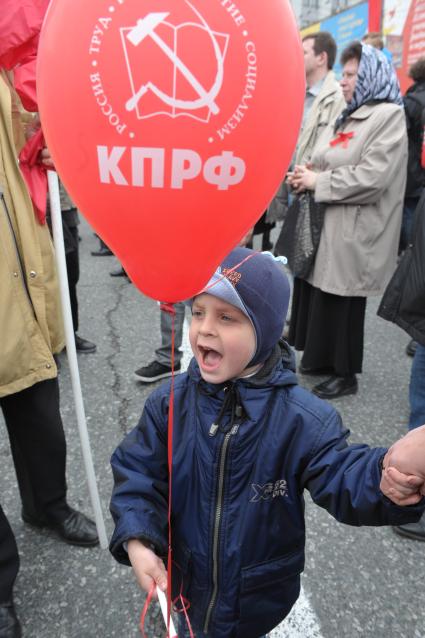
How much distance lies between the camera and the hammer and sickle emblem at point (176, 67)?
76 cm

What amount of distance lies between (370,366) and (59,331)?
7.78 ft

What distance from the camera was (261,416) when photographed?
45.2 inches

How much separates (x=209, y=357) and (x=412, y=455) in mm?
479

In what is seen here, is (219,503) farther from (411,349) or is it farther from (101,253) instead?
(101,253)

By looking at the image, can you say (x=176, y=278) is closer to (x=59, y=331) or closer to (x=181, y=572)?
(x=181, y=572)

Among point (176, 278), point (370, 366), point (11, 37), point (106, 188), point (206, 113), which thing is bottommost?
point (370, 366)

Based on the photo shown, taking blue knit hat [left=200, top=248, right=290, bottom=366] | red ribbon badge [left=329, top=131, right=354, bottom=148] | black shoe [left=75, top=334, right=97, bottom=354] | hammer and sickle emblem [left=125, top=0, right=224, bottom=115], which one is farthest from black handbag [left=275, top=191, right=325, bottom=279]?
hammer and sickle emblem [left=125, top=0, right=224, bottom=115]

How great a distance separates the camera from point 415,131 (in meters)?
4.16

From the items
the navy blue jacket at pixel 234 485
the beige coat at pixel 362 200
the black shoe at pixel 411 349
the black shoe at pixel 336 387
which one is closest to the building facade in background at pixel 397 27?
the beige coat at pixel 362 200

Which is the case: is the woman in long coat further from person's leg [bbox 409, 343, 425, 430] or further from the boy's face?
the boy's face

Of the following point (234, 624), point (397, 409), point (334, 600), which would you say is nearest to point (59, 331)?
point (234, 624)

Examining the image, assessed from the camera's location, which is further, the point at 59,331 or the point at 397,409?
the point at 397,409

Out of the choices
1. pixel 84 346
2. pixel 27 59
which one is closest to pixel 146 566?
pixel 27 59

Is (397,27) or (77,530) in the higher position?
(397,27)
